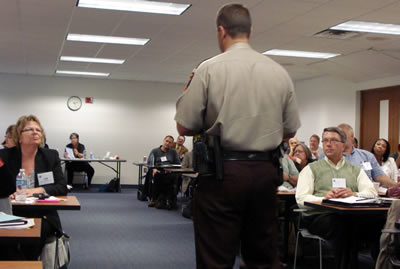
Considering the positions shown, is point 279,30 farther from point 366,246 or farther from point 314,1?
point 366,246

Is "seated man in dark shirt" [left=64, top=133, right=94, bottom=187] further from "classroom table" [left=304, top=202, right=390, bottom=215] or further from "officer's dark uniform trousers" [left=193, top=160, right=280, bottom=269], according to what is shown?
"officer's dark uniform trousers" [left=193, top=160, right=280, bottom=269]

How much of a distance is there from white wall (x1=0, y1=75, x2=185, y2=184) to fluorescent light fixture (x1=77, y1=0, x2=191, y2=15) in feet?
26.3

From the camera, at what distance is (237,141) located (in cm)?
213

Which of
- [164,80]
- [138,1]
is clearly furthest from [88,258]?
[164,80]

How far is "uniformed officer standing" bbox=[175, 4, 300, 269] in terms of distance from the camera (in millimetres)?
2121

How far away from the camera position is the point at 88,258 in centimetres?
538

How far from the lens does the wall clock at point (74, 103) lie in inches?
571

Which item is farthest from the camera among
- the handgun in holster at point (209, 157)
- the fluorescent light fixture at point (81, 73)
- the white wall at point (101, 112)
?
the white wall at point (101, 112)

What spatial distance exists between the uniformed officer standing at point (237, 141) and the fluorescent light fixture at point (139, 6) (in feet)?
15.0

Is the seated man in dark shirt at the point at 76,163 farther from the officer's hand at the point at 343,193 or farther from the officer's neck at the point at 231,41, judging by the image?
the officer's neck at the point at 231,41

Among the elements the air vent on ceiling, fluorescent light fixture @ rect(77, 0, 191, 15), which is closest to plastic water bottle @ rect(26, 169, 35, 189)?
fluorescent light fixture @ rect(77, 0, 191, 15)

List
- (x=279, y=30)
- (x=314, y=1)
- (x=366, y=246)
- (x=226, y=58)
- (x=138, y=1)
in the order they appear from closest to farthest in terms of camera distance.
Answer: (x=226, y=58), (x=366, y=246), (x=314, y=1), (x=138, y=1), (x=279, y=30)

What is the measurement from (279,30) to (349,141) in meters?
2.72

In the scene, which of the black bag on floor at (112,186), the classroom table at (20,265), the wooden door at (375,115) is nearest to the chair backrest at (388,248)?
the classroom table at (20,265)
